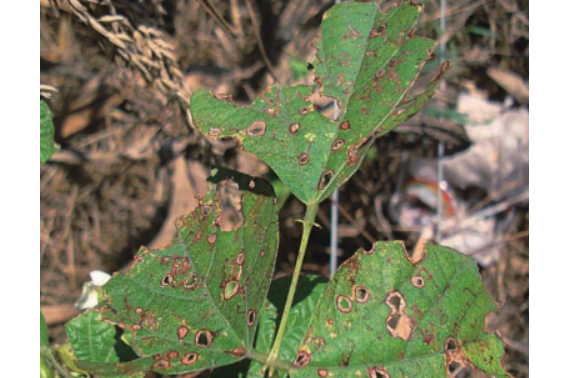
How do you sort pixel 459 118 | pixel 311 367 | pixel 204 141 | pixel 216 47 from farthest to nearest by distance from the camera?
pixel 459 118
pixel 216 47
pixel 204 141
pixel 311 367

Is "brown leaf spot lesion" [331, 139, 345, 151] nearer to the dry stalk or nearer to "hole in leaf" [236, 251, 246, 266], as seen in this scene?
"hole in leaf" [236, 251, 246, 266]

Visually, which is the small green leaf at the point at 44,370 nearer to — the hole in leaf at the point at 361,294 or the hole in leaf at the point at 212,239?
the hole in leaf at the point at 212,239

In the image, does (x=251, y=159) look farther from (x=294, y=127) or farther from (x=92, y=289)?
(x=294, y=127)

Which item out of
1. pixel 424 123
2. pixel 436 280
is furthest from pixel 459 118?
pixel 436 280

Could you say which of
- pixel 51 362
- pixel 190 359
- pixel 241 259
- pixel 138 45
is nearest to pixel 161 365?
pixel 190 359

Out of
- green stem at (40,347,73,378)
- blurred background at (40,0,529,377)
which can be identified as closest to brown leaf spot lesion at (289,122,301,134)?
green stem at (40,347,73,378)

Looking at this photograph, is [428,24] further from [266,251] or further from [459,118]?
[266,251]
